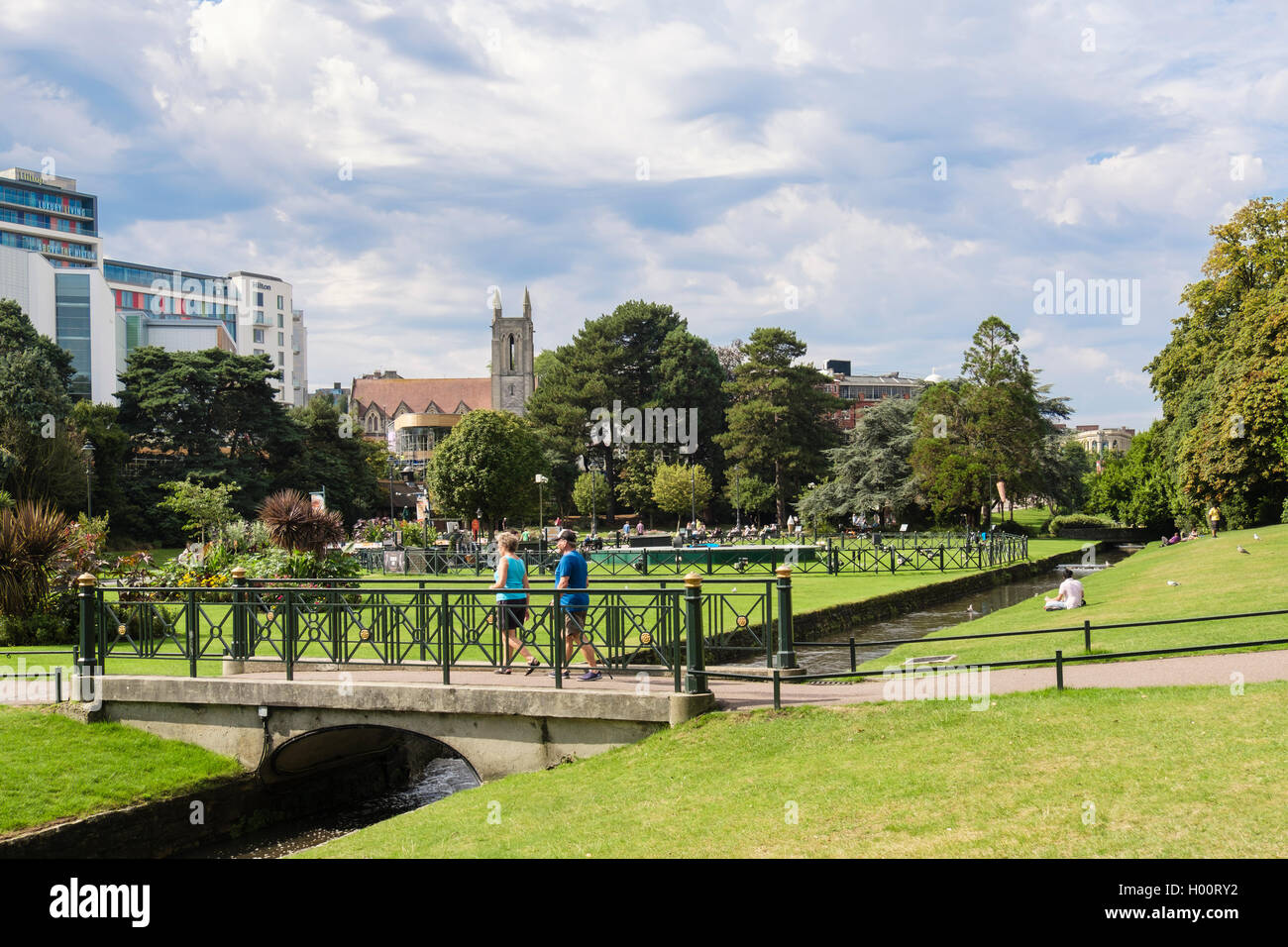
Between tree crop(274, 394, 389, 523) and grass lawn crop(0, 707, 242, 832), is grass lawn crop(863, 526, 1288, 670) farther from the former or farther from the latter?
tree crop(274, 394, 389, 523)

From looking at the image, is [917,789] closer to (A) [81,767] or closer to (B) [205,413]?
(A) [81,767]

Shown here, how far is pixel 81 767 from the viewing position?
1062cm

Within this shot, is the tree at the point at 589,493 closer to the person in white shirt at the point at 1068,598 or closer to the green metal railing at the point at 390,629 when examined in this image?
the person in white shirt at the point at 1068,598

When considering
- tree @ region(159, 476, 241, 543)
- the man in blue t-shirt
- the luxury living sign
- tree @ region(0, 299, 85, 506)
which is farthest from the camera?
the luxury living sign

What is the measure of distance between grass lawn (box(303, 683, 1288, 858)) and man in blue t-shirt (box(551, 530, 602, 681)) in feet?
4.95

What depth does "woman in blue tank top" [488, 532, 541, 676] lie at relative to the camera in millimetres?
11312

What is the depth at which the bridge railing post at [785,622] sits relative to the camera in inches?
407

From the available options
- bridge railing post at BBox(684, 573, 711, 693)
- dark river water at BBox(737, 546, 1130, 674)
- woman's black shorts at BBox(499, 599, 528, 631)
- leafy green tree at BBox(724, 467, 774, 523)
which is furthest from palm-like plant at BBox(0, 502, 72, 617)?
leafy green tree at BBox(724, 467, 774, 523)

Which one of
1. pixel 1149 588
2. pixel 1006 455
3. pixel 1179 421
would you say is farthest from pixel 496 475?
pixel 1149 588

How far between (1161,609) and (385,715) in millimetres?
13991

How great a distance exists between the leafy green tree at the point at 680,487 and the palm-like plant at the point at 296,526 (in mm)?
47568

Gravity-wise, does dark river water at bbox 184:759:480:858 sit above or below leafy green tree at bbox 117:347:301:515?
below

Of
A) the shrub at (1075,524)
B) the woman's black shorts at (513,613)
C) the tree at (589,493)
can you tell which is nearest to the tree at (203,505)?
the woman's black shorts at (513,613)

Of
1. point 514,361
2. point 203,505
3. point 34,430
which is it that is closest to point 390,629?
point 203,505
